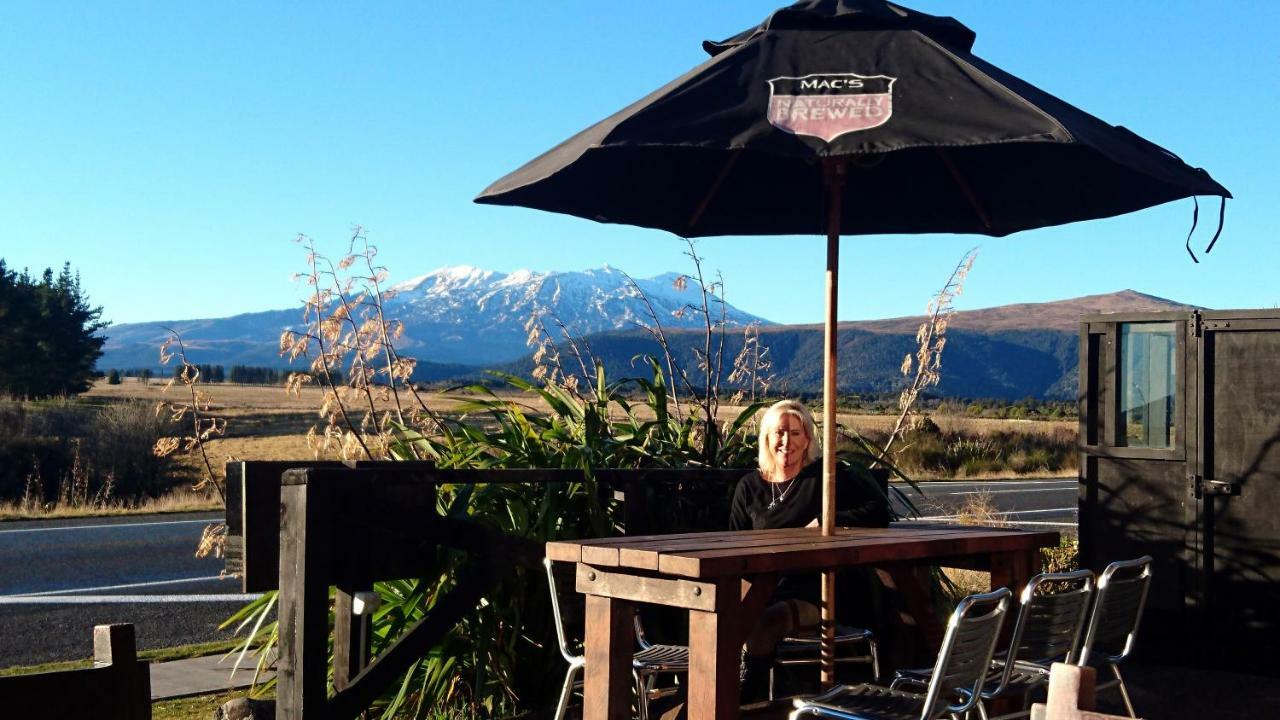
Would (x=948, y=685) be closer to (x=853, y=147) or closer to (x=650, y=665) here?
(x=650, y=665)

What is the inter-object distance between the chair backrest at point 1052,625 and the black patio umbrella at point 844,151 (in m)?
0.77

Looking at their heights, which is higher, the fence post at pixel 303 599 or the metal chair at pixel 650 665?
the fence post at pixel 303 599

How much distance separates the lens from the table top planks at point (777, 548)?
12.8 feet

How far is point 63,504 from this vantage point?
21.6 metres

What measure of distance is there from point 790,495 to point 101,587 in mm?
9260

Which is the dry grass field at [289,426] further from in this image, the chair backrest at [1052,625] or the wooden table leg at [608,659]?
the wooden table leg at [608,659]

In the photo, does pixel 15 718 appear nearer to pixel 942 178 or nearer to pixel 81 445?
pixel 942 178

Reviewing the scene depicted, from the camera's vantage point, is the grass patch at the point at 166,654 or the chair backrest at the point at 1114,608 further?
the grass patch at the point at 166,654

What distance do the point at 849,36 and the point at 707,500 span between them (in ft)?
8.69

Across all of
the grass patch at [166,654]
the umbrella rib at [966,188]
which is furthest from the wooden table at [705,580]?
the grass patch at [166,654]

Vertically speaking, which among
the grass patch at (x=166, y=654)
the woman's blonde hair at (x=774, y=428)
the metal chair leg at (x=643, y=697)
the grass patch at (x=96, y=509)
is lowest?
the grass patch at (x=96, y=509)

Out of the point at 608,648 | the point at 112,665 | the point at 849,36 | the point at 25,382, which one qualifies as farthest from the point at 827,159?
the point at 25,382

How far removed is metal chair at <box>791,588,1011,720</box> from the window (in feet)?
12.6

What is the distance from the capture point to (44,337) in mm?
58562
